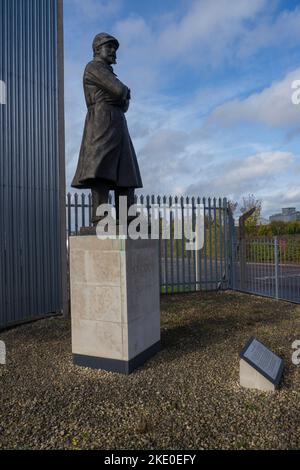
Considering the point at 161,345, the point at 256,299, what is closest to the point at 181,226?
the point at 256,299

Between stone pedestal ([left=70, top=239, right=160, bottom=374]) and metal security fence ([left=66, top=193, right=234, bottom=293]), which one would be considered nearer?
stone pedestal ([left=70, top=239, right=160, bottom=374])

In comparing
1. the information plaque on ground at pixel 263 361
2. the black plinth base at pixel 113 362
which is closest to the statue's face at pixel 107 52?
the black plinth base at pixel 113 362

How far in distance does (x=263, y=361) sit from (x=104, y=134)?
9.67 feet

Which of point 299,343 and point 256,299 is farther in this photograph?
point 256,299

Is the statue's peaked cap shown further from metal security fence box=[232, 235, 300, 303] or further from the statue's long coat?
metal security fence box=[232, 235, 300, 303]

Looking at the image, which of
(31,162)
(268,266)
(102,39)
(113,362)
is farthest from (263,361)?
(31,162)

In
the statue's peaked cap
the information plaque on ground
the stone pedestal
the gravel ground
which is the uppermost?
the statue's peaked cap

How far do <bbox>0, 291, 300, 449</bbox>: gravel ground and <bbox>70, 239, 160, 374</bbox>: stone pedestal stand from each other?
0.18 meters

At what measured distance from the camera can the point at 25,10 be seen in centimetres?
650

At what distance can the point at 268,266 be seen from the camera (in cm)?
838

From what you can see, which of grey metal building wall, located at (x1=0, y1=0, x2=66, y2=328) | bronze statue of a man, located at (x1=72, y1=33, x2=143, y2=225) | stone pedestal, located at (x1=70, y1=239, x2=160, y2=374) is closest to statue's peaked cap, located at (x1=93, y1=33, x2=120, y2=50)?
bronze statue of a man, located at (x1=72, y1=33, x2=143, y2=225)

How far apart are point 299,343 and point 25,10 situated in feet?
23.4

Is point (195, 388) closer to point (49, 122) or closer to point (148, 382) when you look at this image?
point (148, 382)

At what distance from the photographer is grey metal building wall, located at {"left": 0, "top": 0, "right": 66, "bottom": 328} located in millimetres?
6191
